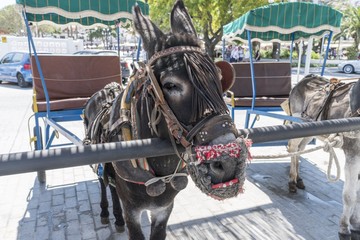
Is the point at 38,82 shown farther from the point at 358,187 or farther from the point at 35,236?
the point at 358,187

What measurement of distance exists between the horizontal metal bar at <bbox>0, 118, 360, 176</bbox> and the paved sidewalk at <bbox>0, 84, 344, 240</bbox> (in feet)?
7.25

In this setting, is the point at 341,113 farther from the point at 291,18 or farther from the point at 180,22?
the point at 180,22

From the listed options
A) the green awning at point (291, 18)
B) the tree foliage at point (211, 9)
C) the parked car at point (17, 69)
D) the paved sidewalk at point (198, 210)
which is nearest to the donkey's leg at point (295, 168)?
the paved sidewalk at point (198, 210)

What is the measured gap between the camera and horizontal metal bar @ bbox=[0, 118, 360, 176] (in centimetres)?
111

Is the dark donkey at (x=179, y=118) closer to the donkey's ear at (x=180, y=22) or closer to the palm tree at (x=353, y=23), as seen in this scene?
the donkey's ear at (x=180, y=22)

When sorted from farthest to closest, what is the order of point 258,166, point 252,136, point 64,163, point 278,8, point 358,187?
1. point 258,166
2. point 278,8
3. point 358,187
4. point 252,136
5. point 64,163

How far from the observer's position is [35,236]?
3447 mm

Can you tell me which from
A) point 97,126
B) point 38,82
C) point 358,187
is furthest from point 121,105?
point 38,82

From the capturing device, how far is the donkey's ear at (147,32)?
1.76 meters

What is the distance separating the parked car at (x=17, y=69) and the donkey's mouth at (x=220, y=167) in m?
15.4

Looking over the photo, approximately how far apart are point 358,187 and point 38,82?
462cm

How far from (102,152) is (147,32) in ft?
2.79

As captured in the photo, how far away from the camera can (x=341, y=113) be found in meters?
3.48

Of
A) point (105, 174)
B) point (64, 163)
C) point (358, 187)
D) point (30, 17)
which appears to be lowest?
point (358, 187)
